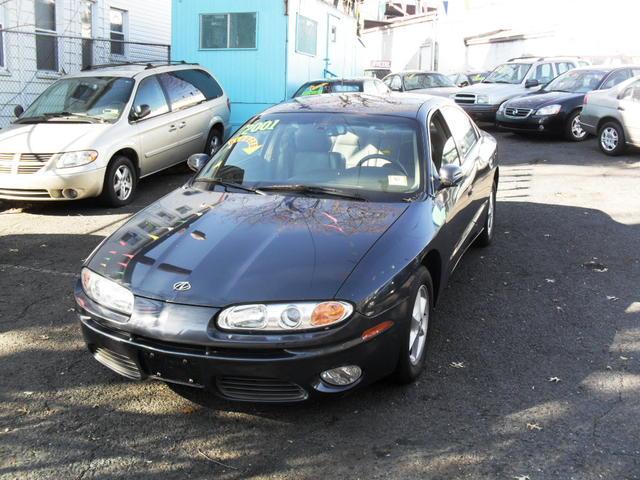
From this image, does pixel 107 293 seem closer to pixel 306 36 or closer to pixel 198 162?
pixel 198 162

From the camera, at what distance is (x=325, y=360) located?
10.1ft

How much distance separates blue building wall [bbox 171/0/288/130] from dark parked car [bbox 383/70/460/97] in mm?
4192

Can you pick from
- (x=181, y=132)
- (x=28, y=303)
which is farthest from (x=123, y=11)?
(x=28, y=303)

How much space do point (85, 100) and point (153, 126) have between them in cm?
97

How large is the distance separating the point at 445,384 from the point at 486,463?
Result: 30.5 inches

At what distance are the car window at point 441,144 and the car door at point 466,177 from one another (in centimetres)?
12

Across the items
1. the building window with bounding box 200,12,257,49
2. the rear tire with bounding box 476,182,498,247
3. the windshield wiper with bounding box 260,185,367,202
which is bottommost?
the rear tire with bounding box 476,182,498,247

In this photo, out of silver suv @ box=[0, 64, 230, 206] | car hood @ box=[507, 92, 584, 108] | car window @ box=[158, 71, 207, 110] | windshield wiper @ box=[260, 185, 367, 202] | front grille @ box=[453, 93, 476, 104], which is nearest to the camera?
windshield wiper @ box=[260, 185, 367, 202]

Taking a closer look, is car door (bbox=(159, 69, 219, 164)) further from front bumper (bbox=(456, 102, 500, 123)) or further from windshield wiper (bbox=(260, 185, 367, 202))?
front bumper (bbox=(456, 102, 500, 123))

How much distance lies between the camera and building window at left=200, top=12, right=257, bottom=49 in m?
14.4

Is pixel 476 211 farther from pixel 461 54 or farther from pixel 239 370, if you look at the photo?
pixel 461 54

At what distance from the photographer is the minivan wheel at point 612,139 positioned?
11617 millimetres

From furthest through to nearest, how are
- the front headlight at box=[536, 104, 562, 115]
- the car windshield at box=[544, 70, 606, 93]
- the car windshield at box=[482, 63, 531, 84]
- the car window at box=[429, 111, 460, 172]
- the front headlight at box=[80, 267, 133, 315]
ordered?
the car windshield at box=[482, 63, 531, 84] < the car windshield at box=[544, 70, 606, 93] < the front headlight at box=[536, 104, 562, 115] < the car window at box=[429, 111, 460, 172] < the front headlight at box=[80, 267, 133, 315]

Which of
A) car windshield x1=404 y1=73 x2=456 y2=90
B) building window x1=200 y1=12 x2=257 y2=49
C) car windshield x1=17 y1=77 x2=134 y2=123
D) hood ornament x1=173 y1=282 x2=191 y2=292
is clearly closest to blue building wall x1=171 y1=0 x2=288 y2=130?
building window x1=200 y1=12 x2=257 y2=49
